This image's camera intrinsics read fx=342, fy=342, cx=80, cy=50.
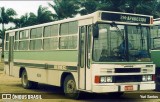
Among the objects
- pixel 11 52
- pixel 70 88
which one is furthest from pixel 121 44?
pixel 11 52

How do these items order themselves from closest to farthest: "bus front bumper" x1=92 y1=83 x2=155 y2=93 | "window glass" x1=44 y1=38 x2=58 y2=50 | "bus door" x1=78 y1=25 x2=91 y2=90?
"bus front bumper" x1=92 y1=83 x2=155 y2=93 → "bus door" x1=78 y1=25 x2=91 y2=90 → "window glass" x1=44 y1=38 x2=58 y2=50

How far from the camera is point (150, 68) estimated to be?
36.8 ft

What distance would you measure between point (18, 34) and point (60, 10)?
33.6 meters

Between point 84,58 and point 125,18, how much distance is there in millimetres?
1863

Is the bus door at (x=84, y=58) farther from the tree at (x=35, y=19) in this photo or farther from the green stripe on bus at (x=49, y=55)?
the tree at (x=35, y=19)

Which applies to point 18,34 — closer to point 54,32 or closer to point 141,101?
point 54,32

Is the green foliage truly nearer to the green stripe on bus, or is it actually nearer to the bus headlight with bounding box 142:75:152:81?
the green stripe on bus

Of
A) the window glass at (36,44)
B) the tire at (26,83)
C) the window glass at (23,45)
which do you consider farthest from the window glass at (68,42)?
the tire at (26,83)

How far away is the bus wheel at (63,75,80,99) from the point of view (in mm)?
11648

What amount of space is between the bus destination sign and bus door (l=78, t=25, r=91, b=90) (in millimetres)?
665

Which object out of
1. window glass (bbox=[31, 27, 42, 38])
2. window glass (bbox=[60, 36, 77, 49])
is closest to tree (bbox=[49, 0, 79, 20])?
window glass (bbox=[31, 27, 42, 38])

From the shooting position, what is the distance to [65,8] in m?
49.8

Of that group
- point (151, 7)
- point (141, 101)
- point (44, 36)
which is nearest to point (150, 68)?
point (141, 101)

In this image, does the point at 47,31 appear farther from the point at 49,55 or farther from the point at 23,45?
the point at 23,45
